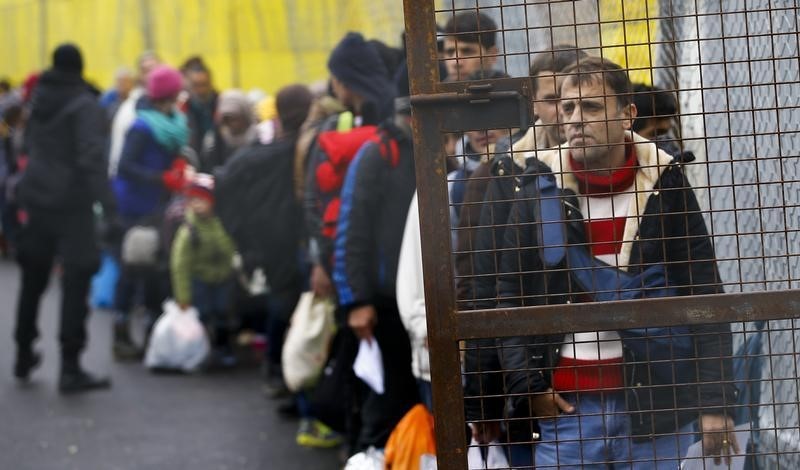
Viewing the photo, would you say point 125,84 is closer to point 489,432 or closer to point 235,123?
point 235,123

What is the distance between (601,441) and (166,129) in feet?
23.1

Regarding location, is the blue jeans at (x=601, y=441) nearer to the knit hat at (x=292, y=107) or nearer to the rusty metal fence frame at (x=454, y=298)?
the rusty metal fence frame at (x=454, y=298)

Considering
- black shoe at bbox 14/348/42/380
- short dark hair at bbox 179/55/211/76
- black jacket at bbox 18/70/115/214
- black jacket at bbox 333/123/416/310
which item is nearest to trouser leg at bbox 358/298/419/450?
black jacket at bbox 333/123/416/310

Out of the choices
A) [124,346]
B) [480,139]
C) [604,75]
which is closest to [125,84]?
[124,346]

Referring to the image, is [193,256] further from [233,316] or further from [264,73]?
[264,73]

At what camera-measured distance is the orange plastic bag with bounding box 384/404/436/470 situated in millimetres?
5004

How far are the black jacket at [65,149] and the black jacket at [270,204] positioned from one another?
1149 millimetres

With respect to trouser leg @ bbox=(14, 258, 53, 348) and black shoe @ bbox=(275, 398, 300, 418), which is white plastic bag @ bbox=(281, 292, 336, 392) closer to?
black shoe @ bbox=(275, 398, 300, 418)

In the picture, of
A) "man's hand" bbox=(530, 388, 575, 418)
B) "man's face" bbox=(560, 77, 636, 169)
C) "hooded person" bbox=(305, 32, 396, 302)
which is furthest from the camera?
"hooded person" bbox=(305, 32, 396, 302)

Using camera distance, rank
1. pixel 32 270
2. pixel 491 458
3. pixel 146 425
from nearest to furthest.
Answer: pixel 491 458 → pixel 146 425 → pixel 32 270

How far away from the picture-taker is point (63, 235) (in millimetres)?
9016

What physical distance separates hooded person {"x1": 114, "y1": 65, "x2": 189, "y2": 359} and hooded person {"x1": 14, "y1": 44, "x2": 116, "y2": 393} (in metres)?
1.10

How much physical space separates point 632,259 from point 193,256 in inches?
253

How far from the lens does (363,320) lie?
19.4 feet
